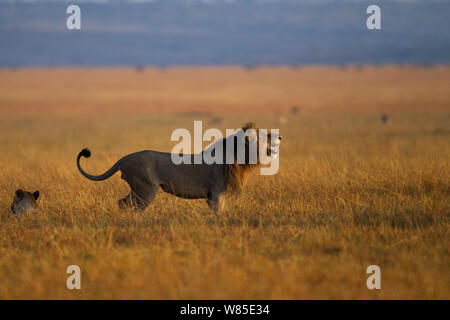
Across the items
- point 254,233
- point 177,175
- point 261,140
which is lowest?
point 254,233

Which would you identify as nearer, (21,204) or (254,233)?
(254,233)

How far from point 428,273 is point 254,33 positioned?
107716mm

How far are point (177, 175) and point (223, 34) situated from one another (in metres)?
104

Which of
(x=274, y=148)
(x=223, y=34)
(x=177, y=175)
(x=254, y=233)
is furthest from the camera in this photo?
(x=223, y=34)

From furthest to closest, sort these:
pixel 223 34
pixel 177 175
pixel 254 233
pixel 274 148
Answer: pixel 223 34 → pixel 274 148 → pixel 177 175 → pixel 254 233

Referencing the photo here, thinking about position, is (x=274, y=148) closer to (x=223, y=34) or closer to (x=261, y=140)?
(x=261, y=140)

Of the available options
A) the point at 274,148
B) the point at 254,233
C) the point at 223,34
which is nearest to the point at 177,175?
the point at 274,148

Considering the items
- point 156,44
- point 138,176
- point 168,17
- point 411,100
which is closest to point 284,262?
point 138,176

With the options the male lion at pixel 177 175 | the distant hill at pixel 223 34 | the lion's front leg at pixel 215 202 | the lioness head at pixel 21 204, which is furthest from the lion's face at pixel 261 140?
the distant hill at pixel 223 34

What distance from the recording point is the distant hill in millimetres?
89188

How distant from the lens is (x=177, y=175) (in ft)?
23.3

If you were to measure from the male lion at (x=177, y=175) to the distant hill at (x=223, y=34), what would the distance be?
78.0 m

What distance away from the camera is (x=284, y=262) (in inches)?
209

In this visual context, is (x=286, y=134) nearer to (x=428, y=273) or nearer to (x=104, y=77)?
(x=428, y=273)
